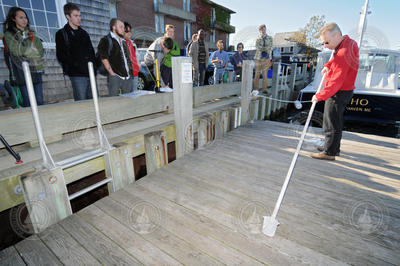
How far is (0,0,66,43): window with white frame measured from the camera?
5.34 m

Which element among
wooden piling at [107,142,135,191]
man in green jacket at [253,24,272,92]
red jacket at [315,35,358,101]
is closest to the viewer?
wooden piling at [107,142,135,191]

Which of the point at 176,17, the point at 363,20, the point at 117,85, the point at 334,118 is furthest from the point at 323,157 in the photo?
the point at 176,17

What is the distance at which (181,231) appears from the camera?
1796 mm

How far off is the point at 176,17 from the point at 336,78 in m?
17.8

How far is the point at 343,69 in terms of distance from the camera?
2531mm

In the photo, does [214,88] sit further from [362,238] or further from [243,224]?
[362,238]

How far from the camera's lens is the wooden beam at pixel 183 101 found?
2861 millimetres

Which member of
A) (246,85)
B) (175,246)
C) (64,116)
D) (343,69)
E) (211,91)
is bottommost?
(175,246)

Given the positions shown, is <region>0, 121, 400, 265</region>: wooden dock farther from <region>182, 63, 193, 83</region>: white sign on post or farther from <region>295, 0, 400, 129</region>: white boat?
<region>295, 0, 400, 129</region>: white boat

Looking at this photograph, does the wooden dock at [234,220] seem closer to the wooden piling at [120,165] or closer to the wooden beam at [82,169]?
the wooden piling at [120,165]

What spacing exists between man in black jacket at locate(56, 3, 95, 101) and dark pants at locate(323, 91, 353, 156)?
3602 millimetres

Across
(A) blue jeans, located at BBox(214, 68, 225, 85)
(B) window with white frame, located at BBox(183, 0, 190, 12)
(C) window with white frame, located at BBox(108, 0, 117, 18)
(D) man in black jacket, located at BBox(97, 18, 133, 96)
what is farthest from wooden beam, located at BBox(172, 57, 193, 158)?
(B) window with white frame, located at BBox(183, 0, 190, 12)

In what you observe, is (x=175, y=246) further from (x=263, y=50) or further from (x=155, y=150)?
(x=263, y=50)

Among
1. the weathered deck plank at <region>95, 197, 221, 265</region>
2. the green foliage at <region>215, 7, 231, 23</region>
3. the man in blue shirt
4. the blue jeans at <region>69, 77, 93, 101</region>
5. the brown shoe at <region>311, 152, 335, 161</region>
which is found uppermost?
the green foliage at <region>215, 7, 231, 23</region>
